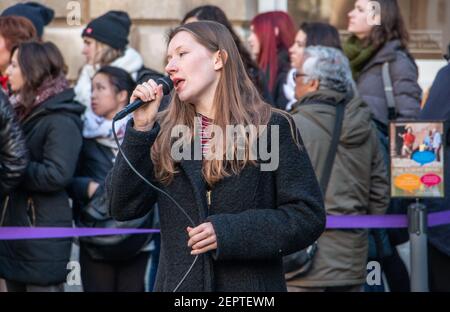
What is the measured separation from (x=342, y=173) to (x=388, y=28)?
1.63m

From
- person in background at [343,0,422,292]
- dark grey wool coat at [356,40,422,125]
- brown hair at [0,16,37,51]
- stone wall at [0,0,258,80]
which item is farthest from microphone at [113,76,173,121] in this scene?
stone wall at [0,0,258,80]

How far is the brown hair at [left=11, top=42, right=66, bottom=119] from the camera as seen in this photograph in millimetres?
6254

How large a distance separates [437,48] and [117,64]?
3.55 meters

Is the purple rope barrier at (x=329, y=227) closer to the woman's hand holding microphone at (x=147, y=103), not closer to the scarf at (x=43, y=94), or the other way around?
the scarf at (x=43, y=94)

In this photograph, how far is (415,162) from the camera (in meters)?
5.88

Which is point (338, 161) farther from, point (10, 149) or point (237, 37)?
point (10, 149)

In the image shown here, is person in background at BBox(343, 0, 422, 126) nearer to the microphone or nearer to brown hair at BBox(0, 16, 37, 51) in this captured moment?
brown hair at BBox(0, 16, 37, 51)

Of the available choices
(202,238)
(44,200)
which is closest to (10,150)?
(44,200)

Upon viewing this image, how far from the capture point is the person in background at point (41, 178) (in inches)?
240

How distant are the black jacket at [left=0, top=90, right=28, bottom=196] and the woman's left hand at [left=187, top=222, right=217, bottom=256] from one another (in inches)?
94.8

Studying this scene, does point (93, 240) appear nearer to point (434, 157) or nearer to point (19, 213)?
point (19, 213)

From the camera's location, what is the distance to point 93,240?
6289 millimetres

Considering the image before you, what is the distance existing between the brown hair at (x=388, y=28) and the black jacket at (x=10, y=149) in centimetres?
250

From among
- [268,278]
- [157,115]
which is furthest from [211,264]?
[157,115]
